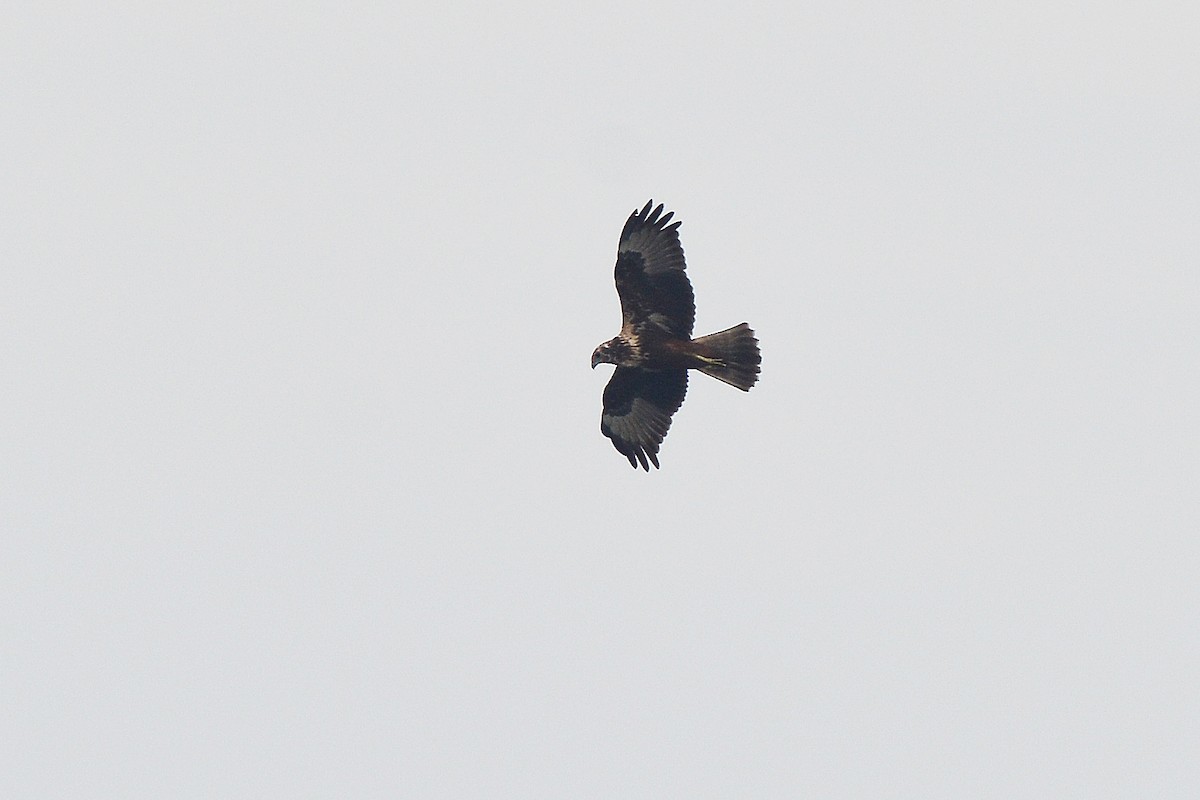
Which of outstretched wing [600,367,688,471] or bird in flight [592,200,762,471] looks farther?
outstretched wing [600,367,688,471]

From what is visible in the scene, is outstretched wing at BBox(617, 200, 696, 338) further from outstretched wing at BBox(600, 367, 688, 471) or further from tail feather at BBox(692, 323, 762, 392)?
outstretched wing at BBox(600, 367, 688, 471)

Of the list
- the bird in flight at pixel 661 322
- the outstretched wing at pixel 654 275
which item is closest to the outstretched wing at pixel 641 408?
the bird in flight at pixel 661 322

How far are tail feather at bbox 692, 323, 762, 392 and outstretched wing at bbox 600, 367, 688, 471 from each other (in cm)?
113

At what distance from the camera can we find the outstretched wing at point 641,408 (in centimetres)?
4462

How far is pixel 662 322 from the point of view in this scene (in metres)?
43.5

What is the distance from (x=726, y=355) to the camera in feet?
142

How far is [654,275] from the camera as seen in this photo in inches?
1703

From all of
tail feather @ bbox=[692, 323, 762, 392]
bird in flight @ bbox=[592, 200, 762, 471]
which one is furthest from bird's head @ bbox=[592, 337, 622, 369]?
tail feather @ bbox=[692, 323, 762, 392]

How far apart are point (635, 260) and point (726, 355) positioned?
76.2 inches

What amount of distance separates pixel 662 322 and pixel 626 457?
8.35ft

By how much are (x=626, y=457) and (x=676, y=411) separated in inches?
40.9

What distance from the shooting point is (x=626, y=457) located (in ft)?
147

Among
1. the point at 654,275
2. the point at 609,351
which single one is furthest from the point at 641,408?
the point at 654,275

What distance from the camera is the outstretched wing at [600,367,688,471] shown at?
4462cm
